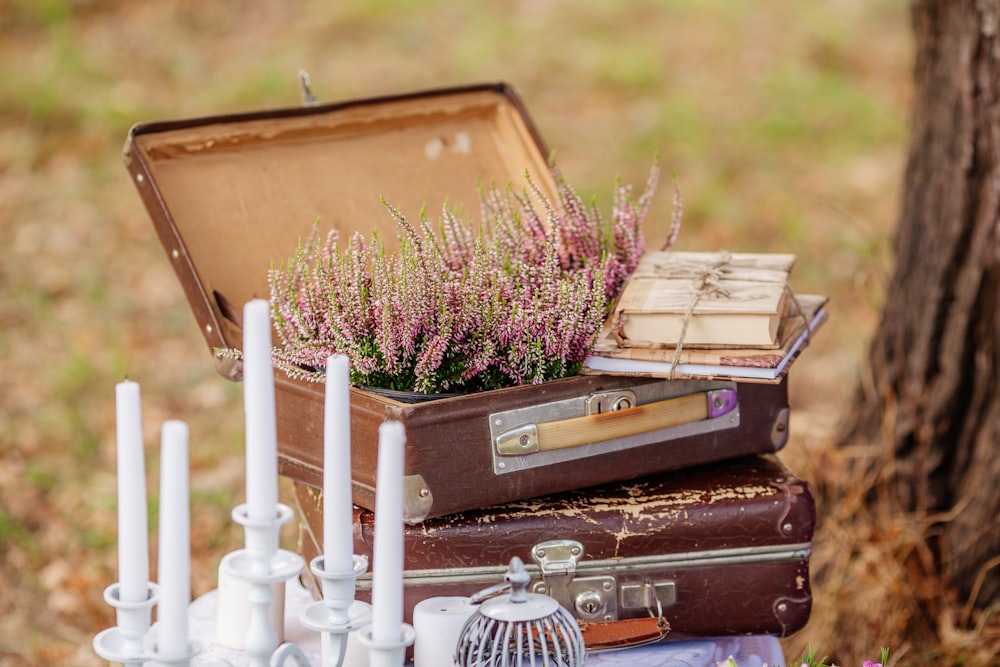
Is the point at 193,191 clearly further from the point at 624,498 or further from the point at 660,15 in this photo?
the point at 660,15

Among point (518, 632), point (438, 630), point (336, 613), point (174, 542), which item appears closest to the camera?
point (174, 542)

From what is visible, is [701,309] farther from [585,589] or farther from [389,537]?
[389,537]

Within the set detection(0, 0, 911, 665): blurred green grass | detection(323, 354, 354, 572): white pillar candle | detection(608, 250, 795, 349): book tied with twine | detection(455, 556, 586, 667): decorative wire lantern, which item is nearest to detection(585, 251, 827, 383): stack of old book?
detection(608, 250, 795, 349): book tied with twine

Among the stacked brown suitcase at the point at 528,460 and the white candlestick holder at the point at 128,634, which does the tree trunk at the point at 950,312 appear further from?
the white candlestick holder at the point at 128,634

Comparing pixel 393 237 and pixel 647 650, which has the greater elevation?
pixel 393 237

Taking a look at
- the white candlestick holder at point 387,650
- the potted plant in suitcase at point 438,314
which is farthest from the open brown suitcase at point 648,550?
the white candlestick holder at point 387,650

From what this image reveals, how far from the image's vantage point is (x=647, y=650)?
1.61 metres

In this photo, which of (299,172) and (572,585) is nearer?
(572,585)

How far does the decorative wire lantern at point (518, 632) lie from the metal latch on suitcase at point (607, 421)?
0.89 feet

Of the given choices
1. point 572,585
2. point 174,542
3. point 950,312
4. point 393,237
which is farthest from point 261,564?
point 950,312

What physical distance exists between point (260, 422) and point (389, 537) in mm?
168

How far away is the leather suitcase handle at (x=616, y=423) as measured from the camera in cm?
154

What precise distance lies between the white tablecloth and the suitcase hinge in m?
0.07

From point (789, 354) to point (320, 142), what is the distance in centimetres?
93
